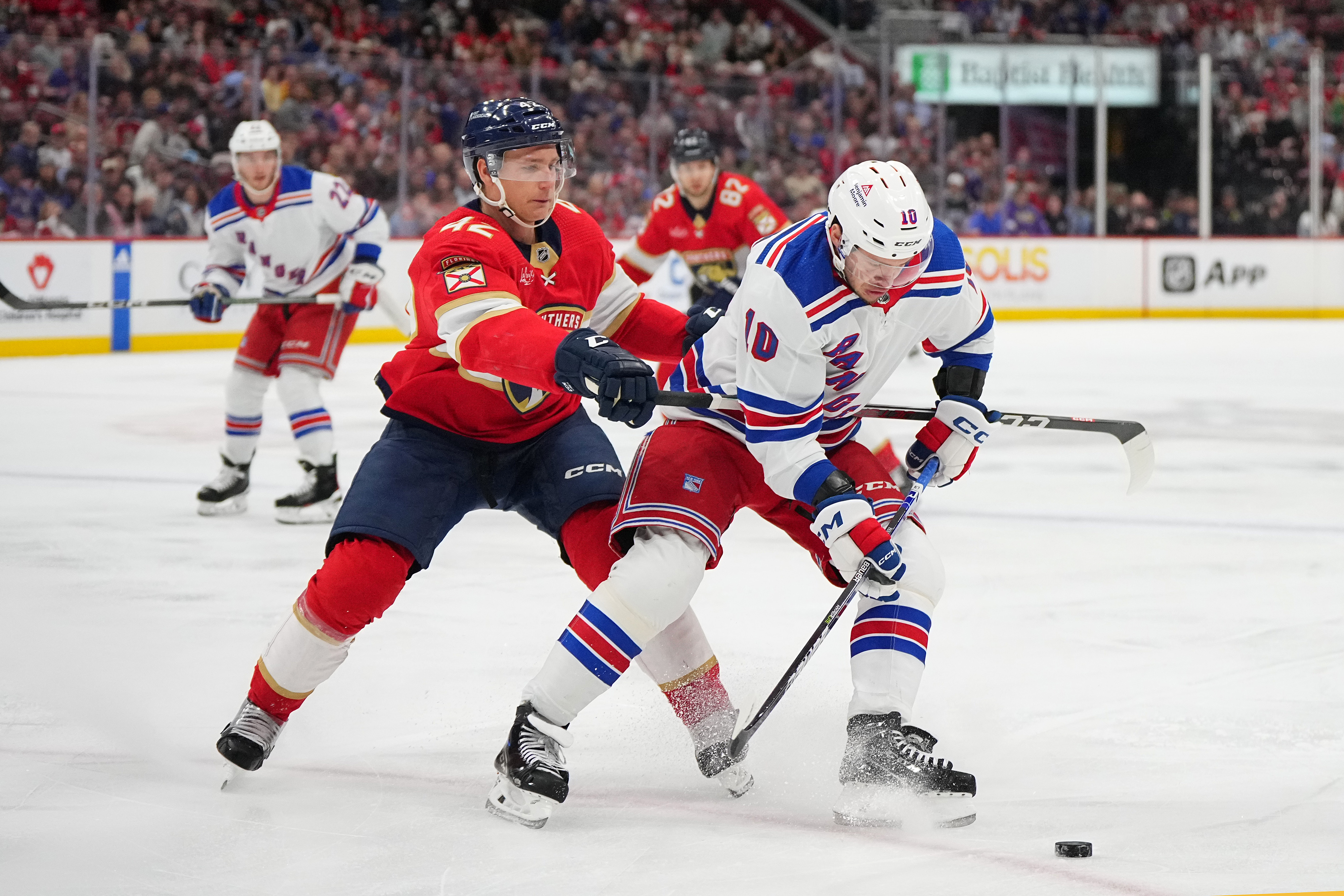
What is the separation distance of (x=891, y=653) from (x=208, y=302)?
3.45 m

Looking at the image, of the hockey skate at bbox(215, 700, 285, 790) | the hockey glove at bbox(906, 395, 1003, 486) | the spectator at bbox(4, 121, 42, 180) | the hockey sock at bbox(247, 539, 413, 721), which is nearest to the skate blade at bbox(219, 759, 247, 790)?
the hockey skate at bbox(215, 700, 285, 790)

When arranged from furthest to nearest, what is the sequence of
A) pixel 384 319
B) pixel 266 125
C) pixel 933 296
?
pixel 384 319 < pixel 266 125 < pixel 933 296

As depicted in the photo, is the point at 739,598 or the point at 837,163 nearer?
the point at 739,598

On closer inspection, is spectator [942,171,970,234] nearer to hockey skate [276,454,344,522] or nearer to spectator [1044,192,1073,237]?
spectator [1044,192,1073,237]

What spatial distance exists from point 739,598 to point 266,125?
2.53m

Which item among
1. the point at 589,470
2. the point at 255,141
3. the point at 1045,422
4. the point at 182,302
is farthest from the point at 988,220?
the point at 589,470

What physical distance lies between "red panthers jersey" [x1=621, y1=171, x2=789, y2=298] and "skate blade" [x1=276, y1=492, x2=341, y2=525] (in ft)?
6.41

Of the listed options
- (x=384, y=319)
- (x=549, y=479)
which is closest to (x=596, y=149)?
(x=384, y=319)

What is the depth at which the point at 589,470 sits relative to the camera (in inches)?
105

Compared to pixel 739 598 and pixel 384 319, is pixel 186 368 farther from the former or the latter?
pixel 739 598

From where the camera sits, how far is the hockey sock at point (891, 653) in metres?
2.49

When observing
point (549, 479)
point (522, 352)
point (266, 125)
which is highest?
point (266, 125)

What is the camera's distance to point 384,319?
457 inches

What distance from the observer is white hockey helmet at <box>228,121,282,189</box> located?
5207 mm
